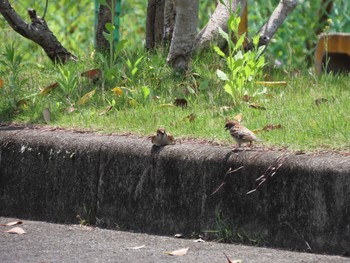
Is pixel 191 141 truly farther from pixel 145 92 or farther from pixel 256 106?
pixel 145 92

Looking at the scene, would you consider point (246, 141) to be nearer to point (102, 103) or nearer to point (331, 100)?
point (331, 100)

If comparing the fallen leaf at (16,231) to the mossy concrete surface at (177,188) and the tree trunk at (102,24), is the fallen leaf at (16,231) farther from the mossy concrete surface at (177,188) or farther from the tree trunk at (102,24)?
the tree trunk at (102,24)

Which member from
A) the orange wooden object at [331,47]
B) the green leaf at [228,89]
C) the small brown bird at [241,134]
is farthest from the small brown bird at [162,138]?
the orange wooden object at [331,47]

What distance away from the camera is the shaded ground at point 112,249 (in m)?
4.24

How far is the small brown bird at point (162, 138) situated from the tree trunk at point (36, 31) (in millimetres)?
2318

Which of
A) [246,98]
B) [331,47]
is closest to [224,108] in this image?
[246,98]

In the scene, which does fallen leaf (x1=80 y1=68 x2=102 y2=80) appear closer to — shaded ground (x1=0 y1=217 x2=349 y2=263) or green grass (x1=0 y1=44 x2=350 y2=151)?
green grass (x1=0 y1=44 x2=350 y2=151)

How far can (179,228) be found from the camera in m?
4.76

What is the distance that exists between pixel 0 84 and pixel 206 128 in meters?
1.99

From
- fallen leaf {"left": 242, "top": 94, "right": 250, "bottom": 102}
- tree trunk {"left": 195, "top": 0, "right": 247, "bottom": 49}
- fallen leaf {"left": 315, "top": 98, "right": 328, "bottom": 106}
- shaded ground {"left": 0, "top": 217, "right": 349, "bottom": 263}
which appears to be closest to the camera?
shaded ground {"left": 0, "top": 217, "right": 349, "bottom": 263}

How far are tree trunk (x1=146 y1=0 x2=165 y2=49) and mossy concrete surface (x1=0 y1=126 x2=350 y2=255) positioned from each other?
5.87 feet

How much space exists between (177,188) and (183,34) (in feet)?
6.25

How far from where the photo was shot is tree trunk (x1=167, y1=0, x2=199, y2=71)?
639cm

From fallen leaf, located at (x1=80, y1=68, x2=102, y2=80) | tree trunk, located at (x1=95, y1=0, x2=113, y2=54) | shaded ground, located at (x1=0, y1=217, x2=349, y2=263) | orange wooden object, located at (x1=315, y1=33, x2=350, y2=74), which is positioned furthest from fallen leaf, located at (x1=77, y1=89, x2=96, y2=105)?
orange wooden object, located at (x1=315, y1=33, x2=350, y2=74)
